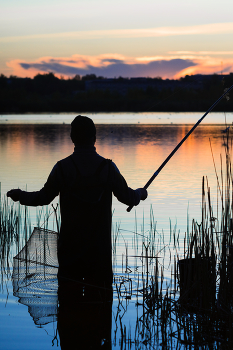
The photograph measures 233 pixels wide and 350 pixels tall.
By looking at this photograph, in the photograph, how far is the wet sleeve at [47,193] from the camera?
11.1 feet

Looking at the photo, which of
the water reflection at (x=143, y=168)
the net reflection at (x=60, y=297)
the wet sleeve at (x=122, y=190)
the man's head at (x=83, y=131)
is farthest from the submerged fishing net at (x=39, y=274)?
the water reflection at (x=143, y=168)

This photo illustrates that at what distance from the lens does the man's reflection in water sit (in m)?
3.64

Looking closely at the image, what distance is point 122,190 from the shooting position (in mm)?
3492

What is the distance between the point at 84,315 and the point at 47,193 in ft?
3.74

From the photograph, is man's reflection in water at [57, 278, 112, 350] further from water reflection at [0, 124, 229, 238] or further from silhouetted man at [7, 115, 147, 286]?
water reflection at [0, 124, 229, 238]

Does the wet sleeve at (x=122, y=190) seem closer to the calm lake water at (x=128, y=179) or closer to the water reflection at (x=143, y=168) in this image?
the calm lake water at (x=128, y=179)

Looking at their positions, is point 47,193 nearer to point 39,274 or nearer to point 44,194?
point 44,194

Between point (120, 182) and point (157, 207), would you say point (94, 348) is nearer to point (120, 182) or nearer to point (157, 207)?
point (120, 182)

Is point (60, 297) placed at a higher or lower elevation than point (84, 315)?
higher

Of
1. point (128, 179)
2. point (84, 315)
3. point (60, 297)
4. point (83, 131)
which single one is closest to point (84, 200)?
point (83, 131)

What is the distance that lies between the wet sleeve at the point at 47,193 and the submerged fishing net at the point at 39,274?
57 cm

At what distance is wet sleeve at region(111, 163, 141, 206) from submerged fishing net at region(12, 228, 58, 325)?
32.5 inches

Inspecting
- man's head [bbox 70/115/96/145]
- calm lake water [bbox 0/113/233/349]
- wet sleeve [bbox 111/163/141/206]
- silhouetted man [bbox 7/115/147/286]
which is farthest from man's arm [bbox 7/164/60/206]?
calm lake water [bbox 0/113/233/349]

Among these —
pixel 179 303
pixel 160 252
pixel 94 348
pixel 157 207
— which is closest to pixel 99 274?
pixel 94 348
